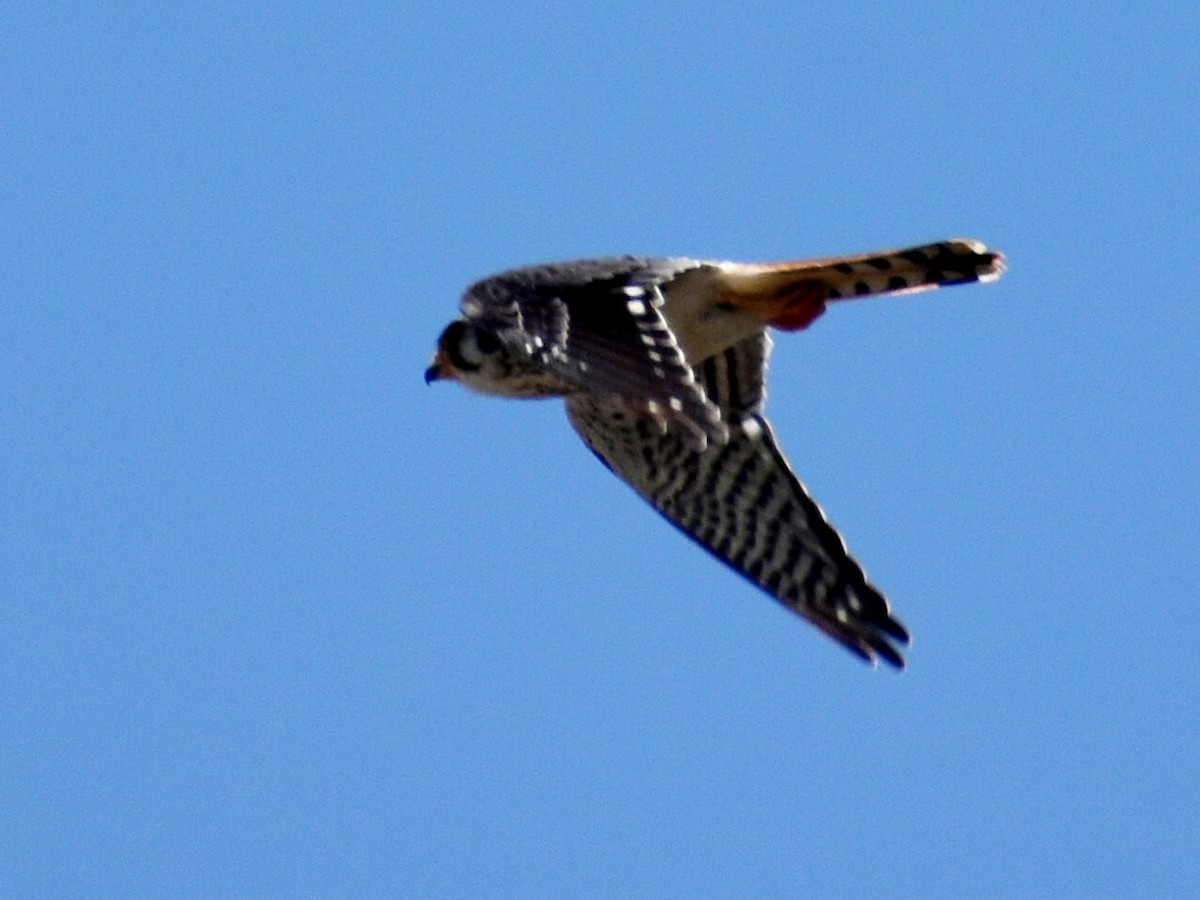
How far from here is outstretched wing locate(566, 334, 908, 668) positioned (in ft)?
38.5

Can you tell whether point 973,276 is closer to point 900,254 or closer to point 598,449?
point 900,254

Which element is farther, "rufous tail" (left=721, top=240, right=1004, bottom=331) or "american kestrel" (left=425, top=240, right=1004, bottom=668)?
"rufous tail" (left=721, top=240, right=1004, bottom=331)

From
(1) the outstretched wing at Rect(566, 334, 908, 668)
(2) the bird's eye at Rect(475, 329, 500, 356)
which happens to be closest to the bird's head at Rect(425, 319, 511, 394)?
(2) the bird's eye at Rect(475, 329, 500, 356)

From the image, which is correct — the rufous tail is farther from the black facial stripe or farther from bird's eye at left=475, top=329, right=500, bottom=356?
the black facial stripe

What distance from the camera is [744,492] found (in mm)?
12203

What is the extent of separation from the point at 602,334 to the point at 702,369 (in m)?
1.80

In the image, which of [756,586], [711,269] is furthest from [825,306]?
[756,586]

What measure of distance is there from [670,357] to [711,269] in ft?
5.14

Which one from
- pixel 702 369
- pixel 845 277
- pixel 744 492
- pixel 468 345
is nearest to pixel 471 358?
pixel 468 345

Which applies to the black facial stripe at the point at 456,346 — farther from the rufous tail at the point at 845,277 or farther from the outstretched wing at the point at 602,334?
the rufous tail at the point at 845,277

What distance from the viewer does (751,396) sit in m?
12.3

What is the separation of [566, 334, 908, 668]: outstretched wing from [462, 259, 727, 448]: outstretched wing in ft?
3.50

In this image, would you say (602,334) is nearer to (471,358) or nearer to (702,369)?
(471,358)

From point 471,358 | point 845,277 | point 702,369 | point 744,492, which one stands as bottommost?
point 744,492
